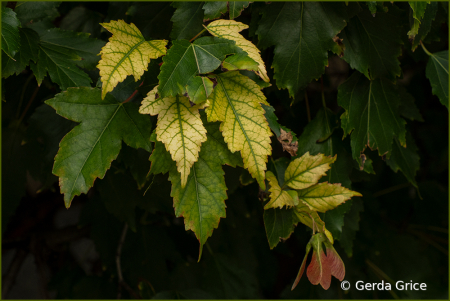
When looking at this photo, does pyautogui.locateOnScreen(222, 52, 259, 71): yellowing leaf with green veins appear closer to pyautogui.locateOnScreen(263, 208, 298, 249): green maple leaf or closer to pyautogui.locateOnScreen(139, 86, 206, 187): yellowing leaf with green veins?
pyautogui.locateOnScreen(139, 86, 206, 187): yellowing leaf with green veins

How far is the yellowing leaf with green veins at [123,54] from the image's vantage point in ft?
1.26

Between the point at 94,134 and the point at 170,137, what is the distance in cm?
12

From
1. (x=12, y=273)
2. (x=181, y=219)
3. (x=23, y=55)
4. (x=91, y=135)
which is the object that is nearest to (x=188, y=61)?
(x=91, y=135)

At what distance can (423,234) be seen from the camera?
119cm

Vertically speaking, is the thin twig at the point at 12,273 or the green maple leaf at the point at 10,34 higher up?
the green maple leaf at the point at 10,34

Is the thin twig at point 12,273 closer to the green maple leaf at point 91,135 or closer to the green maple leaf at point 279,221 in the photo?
the green maple leaf at point 91,135

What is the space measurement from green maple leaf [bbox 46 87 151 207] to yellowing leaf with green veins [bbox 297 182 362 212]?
25cm

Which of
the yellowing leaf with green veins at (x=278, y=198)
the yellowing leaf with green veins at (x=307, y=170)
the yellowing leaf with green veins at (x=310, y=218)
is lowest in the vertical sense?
the yellowing leaf with green veins at (x=310, y=218)

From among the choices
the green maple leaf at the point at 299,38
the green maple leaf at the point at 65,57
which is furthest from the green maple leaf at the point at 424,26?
the green maple leaf at the point at 65,57

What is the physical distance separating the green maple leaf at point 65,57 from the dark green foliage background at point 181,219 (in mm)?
48

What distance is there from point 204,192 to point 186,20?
283 mm

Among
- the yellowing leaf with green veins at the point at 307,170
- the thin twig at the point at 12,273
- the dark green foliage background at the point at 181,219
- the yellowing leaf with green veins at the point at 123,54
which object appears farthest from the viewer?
the thin twig at the point at 12,273

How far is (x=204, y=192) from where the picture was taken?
429 millimetres

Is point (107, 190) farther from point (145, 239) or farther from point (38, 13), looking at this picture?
point (38, 13)
